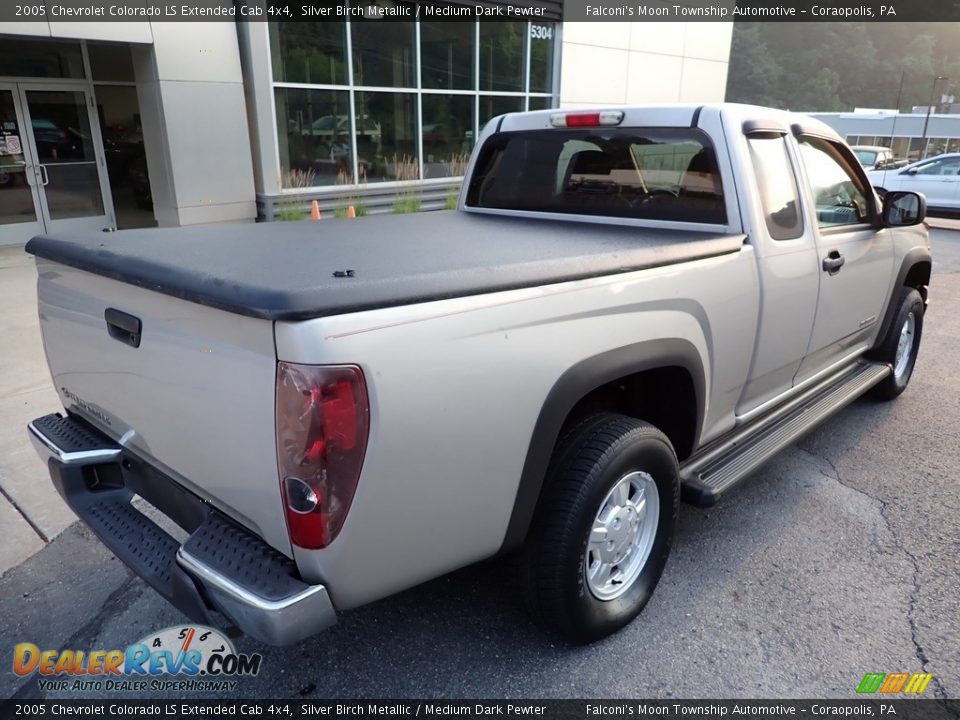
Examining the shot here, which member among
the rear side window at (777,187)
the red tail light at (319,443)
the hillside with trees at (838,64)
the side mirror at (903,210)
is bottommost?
the red tail light at (319,443)

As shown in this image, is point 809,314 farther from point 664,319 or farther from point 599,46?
point 599,46

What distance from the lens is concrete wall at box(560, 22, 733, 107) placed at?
1496 centimetres

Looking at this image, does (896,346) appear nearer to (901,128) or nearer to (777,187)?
(777,187)

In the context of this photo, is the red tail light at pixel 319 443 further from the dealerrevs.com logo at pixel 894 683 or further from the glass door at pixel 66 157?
the glass door at pixel 66 157

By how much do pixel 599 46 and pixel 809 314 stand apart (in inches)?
531

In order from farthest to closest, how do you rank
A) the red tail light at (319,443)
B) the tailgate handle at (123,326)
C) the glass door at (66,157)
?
the glass door at (66,157) → the tailgate handle at (123,326) → the red tail light at (319,443)

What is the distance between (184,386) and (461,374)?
2.73 ft

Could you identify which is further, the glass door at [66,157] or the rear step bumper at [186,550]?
the glass door at [66,157]

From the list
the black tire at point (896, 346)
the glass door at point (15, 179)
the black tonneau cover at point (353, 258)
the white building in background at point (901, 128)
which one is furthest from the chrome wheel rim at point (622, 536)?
the white building in background at point (901, 128)

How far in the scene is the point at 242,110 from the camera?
10.6 metres

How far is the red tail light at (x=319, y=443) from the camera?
172 cm

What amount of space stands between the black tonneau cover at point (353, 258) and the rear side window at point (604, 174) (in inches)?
9.2

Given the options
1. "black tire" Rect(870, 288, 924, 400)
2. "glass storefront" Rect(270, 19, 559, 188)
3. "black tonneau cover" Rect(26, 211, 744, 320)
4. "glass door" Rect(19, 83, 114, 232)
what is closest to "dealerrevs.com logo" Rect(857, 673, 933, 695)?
"black tonneau cover" Rect(26, 211, 744, 320)

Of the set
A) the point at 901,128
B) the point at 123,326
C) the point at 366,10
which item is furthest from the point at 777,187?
the point at 901,128
